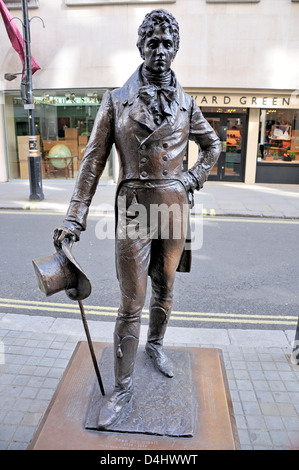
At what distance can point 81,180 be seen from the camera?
116 inches

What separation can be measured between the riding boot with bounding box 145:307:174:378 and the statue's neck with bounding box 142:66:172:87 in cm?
165

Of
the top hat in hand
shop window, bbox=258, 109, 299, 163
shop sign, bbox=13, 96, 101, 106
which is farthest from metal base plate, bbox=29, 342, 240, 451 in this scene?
shop window, bbox=258, 109, 299, 163

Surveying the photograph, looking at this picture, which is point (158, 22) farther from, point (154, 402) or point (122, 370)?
point (154, 402)

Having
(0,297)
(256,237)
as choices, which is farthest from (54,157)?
(0,297)

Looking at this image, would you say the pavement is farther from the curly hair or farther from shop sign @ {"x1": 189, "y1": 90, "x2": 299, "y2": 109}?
shop sign @ {"x1": 189, "y1": 90, "x2": 299, "y2": 109}

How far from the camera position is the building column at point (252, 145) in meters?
15.1

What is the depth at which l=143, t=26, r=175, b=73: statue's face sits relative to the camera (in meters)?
2.65

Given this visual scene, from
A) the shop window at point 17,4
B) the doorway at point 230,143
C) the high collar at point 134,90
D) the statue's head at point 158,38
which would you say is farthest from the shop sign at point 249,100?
the statue's head at point 158,38

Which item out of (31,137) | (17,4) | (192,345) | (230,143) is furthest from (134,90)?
(17,4)

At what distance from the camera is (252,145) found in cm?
1536

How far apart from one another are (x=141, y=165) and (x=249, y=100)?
1308 cm

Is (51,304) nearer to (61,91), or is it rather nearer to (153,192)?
(153,192)

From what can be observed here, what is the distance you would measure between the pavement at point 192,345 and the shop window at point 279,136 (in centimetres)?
1208

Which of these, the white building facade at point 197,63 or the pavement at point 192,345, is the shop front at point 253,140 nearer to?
the white building facade at point 197,63
